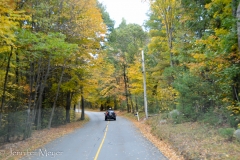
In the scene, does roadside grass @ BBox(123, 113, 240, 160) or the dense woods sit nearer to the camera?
roadside grass @ BBox(123, 113, 240, 160)

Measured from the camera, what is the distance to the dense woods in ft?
37.1

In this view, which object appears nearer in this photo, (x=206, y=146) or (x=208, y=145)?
(x=206, y=146)

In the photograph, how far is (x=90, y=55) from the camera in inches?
840

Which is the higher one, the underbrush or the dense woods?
the dense woods

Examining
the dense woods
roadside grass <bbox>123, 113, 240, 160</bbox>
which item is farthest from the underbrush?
the dense woods

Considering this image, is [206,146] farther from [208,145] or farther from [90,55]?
[90,55]

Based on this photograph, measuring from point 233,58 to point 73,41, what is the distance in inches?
489

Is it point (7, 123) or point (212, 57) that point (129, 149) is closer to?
point (212, 57)

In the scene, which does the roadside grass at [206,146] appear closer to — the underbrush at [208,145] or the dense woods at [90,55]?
the underbrush at [208,145]

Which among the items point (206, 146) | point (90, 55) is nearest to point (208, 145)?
point (206, 146)

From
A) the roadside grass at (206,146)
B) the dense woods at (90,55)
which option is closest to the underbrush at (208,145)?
the roadside grass at (206,146)

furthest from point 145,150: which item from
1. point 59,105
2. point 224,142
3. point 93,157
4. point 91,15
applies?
point 59,105

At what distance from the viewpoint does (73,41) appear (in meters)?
19.5

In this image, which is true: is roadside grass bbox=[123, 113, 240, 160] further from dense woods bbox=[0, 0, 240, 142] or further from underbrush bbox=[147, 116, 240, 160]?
dense woods bbox=[0, 0, 240, 142]
